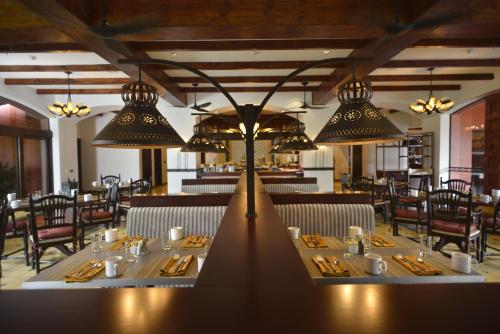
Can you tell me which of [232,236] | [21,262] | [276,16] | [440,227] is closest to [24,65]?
[21,262]

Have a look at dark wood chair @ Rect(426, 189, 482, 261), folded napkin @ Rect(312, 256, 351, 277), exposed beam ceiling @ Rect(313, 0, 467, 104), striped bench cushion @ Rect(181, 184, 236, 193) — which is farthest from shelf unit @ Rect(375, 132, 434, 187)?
folded napkin @ Rect(312, 256, 351, 277)

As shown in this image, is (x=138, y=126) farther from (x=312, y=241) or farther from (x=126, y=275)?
(x=312, y=241)

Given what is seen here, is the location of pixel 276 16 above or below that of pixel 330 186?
above

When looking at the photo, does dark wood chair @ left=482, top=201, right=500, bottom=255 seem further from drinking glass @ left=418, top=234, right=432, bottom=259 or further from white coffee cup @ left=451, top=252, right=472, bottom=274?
white coffee cup @ left=451, top=252, right=472, bottom=274

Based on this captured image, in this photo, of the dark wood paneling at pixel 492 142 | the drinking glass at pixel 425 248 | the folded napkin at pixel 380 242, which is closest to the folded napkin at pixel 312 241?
the folded napkin at pixel 380 242

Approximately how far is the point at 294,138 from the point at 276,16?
1330 mm

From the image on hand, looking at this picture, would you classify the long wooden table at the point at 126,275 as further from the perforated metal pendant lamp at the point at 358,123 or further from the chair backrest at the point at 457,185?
the chair backrest at the point at 457,185

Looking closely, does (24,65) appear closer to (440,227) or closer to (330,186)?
(440,227)

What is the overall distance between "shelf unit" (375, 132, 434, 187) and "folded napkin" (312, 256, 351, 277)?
726 cm

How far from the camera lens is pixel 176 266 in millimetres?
2080

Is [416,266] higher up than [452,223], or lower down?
higher up

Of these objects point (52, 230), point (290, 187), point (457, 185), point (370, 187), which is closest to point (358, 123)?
point (52, 230)

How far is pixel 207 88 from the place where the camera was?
26.4ft

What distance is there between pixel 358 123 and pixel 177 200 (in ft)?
9.68
